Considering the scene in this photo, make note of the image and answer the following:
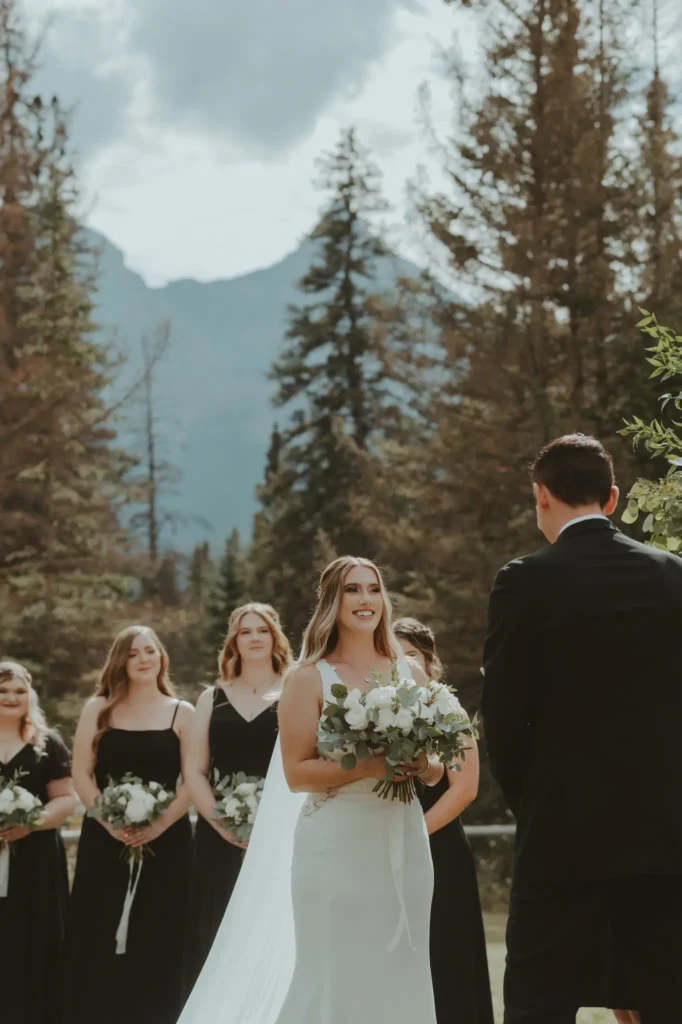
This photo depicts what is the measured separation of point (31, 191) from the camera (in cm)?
2427

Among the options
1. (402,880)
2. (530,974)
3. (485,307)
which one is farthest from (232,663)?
(485,307)

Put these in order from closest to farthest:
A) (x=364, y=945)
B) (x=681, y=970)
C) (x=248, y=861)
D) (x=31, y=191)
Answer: (x=681, y=970), (x=364, y=945), (x=248, y=861), (x=31, y=191)

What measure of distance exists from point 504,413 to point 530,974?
16628 millimetres

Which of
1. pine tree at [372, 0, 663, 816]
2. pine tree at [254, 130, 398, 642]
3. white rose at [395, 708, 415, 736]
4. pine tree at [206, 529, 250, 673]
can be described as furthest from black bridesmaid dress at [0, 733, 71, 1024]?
pine tree at [206, 529, 250, 673]

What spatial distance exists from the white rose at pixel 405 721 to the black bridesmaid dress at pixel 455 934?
1.37m

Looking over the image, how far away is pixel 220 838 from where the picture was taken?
674cm

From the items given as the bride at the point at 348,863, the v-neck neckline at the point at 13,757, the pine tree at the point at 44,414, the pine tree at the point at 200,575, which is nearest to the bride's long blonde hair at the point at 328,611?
the bride at the point at 348,863

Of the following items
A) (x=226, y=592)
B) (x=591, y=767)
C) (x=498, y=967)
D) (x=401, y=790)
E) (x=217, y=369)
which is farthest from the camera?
(x=217, y=369)

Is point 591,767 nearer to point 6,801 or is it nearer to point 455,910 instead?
point 455,910

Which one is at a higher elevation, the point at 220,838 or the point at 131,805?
the point at 131,805

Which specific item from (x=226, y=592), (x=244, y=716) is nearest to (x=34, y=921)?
(x=244, y=716)

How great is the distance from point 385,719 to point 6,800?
2961 millimetres

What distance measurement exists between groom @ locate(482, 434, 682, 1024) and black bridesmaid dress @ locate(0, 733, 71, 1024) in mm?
4018

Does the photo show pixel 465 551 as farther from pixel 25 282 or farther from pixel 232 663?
pixel 232 663
